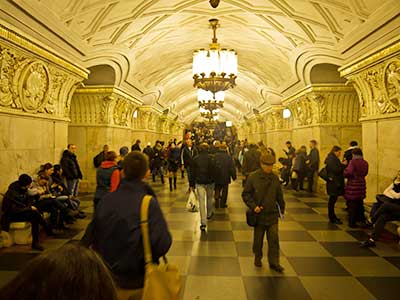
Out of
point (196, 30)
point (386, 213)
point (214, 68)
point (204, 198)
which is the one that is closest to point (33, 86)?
point (204, 198)

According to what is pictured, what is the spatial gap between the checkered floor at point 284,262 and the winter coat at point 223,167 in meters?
1.10

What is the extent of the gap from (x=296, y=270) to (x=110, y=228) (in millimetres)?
3030

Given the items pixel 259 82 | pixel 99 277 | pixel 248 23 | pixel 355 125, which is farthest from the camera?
pixel 259 82

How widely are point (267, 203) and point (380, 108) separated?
14.6 feet

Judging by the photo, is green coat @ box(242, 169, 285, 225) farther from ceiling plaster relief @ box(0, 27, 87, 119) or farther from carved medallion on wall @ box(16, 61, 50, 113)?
carved medallion on wall @ box(16, 61, 50, 113)

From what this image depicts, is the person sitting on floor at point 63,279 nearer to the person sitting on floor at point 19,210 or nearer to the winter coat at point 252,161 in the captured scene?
the person sitting on floor at point 19,210

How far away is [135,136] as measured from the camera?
16.0 metres

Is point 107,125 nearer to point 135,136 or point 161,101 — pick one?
point 135,136

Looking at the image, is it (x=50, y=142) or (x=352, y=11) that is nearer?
(x=352, y=11)

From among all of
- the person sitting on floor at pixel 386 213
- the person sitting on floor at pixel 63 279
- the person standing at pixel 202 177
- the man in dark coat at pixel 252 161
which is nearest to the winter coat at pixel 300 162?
the man in dark coat at pixel 252 161

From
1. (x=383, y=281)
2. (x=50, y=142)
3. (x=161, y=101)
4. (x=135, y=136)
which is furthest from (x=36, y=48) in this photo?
(x=161, y=101)

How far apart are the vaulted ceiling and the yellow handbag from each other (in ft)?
15.1

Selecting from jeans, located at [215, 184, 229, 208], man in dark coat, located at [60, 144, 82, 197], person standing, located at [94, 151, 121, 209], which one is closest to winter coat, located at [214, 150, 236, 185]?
jeans, located at [215, 184, 229, 208]

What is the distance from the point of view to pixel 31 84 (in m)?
6.34
